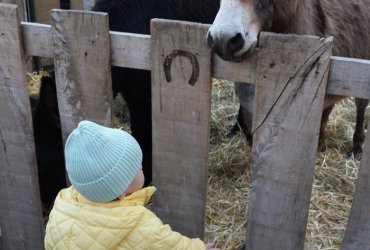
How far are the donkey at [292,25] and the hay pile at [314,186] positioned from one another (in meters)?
0.24

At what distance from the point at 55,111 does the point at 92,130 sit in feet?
4.59

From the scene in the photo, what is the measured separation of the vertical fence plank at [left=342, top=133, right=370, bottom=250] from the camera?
1.76 meters

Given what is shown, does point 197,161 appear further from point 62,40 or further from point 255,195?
point 62,40

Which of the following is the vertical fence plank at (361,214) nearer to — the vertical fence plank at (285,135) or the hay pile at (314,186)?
the vertical fence plank at (285,135)

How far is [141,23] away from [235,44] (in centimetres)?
143

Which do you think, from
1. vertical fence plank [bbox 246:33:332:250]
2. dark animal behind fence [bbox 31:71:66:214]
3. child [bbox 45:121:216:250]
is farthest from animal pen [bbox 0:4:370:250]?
dark animal behind fence [bbox 31:71:66:214]

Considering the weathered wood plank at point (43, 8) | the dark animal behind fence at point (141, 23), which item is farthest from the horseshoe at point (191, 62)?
the weathered wood plank at point (43, 8)

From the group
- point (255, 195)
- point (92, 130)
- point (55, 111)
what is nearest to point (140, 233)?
point (92, 130)

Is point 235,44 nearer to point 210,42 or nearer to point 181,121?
point 210,42

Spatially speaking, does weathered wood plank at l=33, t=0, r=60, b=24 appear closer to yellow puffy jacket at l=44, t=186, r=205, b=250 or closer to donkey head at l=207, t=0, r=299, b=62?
donkey head at l=207, t=0, r=299, b=62

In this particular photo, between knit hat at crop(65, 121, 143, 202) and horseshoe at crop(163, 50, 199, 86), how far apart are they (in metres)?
0.36

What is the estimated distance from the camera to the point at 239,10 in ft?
7.39

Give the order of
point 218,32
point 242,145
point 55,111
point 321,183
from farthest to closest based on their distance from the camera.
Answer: point 242,145
point 321,183
point 55,111
point 218,32

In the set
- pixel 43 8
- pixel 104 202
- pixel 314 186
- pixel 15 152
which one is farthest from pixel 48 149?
pixel 43 8
